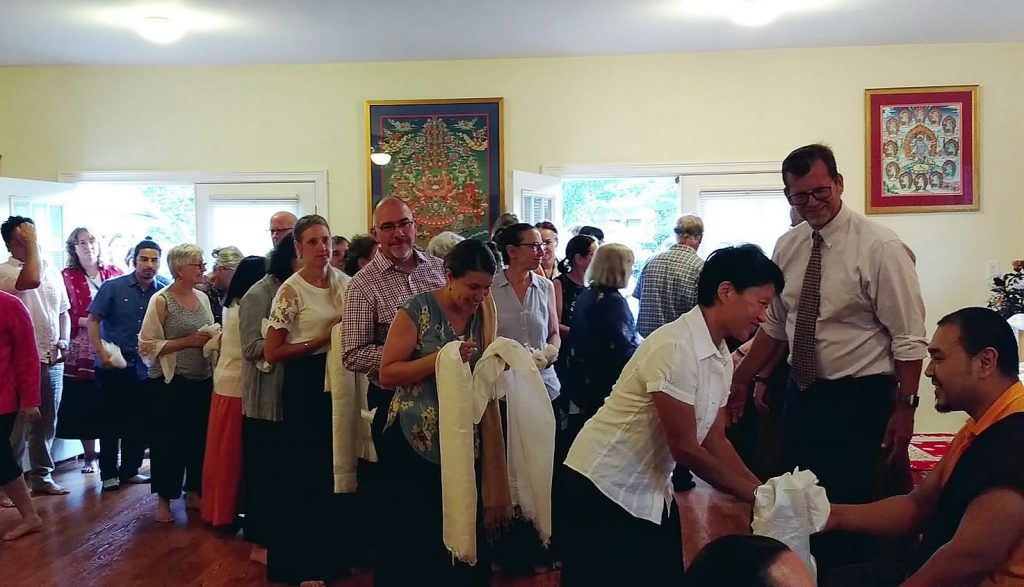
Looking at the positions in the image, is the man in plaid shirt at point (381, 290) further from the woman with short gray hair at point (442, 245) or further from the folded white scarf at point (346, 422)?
the woman with short gray hair at point (442, 245)

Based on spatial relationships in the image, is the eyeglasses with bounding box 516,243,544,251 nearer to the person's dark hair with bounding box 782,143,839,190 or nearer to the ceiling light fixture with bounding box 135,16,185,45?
the person's dark hair with bounding box 782,143,839,190

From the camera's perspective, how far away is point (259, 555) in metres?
3.57

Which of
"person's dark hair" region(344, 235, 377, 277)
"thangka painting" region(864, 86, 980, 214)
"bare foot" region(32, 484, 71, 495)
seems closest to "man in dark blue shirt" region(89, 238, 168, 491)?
"bare foot" region(32, 484, 71, 495)

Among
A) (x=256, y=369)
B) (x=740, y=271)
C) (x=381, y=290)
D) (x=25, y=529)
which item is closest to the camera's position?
(x=740, y=271)

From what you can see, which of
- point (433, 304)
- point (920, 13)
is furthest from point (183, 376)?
point (920, 13)

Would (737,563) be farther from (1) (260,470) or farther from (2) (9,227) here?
Result: (2) (9,227)

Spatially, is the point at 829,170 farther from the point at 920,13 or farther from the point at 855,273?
the point at 920,13

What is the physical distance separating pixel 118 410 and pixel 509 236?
2.88 meters

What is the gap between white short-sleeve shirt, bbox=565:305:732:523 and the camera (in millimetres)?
1775

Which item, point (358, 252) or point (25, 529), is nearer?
point (358, 252)

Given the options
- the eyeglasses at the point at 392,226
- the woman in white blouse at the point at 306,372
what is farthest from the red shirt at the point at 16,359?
the eyeglasses at the point at 392,226

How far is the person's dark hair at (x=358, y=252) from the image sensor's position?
12.1ft

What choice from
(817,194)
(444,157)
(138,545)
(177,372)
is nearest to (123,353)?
(177,372)

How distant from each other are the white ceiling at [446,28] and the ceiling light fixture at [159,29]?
89 mm
